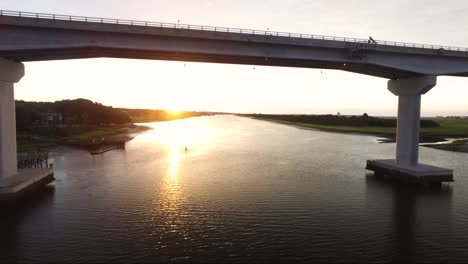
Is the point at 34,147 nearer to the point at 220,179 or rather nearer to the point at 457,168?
the point at 220,179

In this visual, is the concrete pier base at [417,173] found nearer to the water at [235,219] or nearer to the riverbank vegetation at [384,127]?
the water at [235,219]

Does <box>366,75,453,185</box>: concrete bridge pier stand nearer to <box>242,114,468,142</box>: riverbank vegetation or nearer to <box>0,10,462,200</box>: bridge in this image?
<box>0,10,462,200</box>: bridge

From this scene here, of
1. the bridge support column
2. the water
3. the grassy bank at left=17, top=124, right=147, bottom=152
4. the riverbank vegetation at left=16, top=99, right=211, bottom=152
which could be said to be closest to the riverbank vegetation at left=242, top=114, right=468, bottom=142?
the water

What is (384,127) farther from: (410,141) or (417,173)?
(417,173)

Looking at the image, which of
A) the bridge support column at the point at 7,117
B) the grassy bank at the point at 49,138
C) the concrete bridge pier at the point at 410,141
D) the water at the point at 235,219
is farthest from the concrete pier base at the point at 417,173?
the grassy bank at the point at 49,138

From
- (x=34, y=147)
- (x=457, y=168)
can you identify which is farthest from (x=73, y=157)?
(x=457, y=168)
